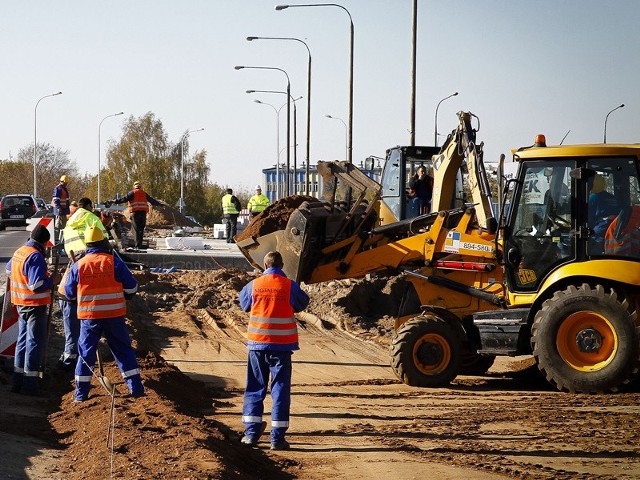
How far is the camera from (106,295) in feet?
36.2

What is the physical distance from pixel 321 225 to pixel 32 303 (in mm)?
3980

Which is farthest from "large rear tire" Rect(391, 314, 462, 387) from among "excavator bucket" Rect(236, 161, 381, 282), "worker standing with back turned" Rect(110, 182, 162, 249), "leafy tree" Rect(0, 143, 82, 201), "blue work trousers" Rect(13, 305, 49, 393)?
"leafy tree" Rect(0, 143, 82, 201)

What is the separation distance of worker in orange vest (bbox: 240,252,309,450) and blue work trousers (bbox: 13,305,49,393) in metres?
3.41

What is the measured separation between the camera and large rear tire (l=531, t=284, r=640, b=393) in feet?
38.5

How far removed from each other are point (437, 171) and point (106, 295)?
5.61 meters

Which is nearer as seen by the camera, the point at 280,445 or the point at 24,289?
the point at 280,445

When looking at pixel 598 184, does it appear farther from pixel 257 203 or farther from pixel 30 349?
pixel 257 203

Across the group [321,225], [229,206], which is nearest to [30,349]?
[321,225]

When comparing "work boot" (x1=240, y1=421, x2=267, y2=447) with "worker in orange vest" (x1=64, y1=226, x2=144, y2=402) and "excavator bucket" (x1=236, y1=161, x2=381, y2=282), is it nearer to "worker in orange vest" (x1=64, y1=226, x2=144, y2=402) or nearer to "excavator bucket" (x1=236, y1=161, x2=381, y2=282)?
"worker in orange vest" (x1=64, y1=226, x2=144, y2=402)

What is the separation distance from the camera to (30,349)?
39.1 feet

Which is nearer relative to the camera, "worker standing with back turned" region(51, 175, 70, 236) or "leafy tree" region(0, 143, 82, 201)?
"worker standing with back turned" region(51, 175, 70, 236)

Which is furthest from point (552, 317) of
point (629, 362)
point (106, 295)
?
point (106, 295)

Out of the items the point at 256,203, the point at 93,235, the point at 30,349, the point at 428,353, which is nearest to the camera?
the point at 93,235

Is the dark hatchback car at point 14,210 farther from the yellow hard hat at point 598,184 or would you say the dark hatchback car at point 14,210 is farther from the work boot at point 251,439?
the work boot at point 251,439
